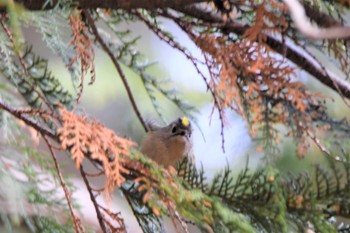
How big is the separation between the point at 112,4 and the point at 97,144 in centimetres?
20

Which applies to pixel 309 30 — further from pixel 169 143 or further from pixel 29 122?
pixel 169 143

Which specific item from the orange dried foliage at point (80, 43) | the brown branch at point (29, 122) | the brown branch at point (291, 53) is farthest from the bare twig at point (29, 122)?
the brown branch at point (291, 53)

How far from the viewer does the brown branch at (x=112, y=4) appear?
0.85 m

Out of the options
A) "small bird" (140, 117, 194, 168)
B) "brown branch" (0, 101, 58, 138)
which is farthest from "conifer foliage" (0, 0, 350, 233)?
"small bird" (140, 117, 194, 168)

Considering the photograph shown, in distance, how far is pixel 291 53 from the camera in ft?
3.17

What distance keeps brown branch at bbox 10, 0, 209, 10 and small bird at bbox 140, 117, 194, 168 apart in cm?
54

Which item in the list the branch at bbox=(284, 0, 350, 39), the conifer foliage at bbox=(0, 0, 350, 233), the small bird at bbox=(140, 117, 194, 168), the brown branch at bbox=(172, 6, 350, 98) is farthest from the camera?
the small bird at bbox=(140, 117, 194, 168)

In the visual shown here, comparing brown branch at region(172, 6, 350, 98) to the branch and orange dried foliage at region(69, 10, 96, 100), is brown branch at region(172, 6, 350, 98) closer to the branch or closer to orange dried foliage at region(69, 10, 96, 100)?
orange dried foliage at region(69, 10, 96, 100)

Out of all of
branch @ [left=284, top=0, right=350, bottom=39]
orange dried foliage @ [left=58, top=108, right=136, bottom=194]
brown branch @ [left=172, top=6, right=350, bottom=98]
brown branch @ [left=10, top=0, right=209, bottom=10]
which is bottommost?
orange dried foliage @ [left=58, top=108, right=136, bottom=194]

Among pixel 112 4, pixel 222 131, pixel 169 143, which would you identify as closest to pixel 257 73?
pixel 222 131

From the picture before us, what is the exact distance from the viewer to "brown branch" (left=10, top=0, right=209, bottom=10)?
2.78 ft

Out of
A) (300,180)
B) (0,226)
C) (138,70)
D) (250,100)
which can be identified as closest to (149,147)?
(138,70)

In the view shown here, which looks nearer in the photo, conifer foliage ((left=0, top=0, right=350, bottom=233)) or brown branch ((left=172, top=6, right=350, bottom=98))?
conifer foliage ((left=0, top=0, right=350, bottom=233))

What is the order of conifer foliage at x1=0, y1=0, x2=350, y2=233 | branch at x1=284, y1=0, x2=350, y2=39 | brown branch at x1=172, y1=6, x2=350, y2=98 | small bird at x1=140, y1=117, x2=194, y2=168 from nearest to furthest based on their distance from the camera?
branch at x1=284, y1=0, x2=350, y2=39, conifer foliage at x1=0, y1=0, x2=350, y2=233, brown branch at x1=172, y1=6, x2=350, y2=98, small bird at x1=140, y1=117, x2=194, y2=168
